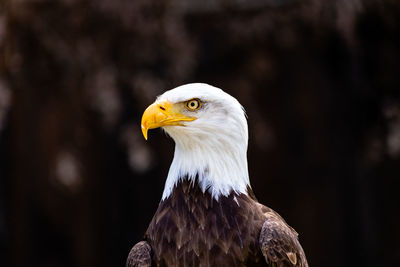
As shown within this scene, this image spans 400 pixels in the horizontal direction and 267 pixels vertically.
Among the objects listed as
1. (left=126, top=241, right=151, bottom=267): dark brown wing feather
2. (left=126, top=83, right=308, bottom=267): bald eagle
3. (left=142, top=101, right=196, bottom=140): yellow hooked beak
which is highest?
(left=142, top=101, right=196, bottom=140): yellow hooked beak

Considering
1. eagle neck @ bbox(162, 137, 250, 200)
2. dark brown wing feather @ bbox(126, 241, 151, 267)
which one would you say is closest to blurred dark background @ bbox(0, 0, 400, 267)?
eagle neck @ bbox(162, 137, 250, 200)

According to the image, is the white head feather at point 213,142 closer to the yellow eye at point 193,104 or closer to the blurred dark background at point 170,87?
the yellow eye at point 193,104

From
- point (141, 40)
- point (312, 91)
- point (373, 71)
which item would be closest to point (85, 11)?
point (141, 40)

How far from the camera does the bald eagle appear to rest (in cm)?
294

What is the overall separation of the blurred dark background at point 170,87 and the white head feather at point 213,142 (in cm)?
335

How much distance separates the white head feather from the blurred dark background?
3.35 m

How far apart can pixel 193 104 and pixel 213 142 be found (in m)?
0.22

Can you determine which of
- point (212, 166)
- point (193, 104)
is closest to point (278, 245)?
point (212, 166)

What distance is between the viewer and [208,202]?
3.05 meters

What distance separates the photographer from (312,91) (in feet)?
21.0

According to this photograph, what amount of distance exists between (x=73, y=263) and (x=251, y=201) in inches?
157

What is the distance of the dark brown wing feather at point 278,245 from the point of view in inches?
115

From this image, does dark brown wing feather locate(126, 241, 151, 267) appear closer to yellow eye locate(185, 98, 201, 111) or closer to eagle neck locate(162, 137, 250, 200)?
eagle neck locate(162, 137, 250, 200)

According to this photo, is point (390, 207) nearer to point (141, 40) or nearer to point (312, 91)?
point (312, 91)
